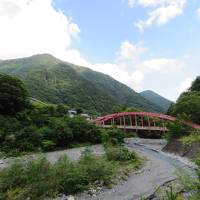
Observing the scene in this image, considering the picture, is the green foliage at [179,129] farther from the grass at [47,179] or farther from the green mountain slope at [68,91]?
the green mountain slope at [68,91]

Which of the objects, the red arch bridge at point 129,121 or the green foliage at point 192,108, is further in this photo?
the red arch bridge at point 129,121

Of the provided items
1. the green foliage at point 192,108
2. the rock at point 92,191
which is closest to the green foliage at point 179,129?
the green foliage at point 192,108

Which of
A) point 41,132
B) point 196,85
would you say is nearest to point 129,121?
point 196,85

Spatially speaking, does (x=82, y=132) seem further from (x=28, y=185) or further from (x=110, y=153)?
(x=28, y=185)

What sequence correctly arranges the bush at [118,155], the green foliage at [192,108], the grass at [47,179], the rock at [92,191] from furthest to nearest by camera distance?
the green foliage at [192,108], the bush at [118,155], the rock at [92,191], the grass at [47,179]

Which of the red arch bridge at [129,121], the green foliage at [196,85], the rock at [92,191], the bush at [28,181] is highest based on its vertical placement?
the green foliage at [196,85]

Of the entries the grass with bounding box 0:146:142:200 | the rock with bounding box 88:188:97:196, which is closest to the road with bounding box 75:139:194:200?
the rock with bounding box 88:188:97:196

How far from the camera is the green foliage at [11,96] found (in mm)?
38656

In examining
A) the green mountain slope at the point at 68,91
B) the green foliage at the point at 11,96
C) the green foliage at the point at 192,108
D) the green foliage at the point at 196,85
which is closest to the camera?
the green foliage at the point at 192,108

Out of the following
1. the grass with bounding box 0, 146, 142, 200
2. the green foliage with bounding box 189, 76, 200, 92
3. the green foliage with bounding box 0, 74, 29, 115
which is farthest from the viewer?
the green foliage with bounding box 189, 76, 200, 92

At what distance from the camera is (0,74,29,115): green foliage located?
127ft

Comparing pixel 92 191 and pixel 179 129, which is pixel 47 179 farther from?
pixel 179 129

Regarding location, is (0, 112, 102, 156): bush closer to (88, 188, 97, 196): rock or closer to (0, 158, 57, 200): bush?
(0, 158, 57, 200): bush

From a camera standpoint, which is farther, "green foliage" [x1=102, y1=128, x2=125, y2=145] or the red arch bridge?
the red arch bridge
